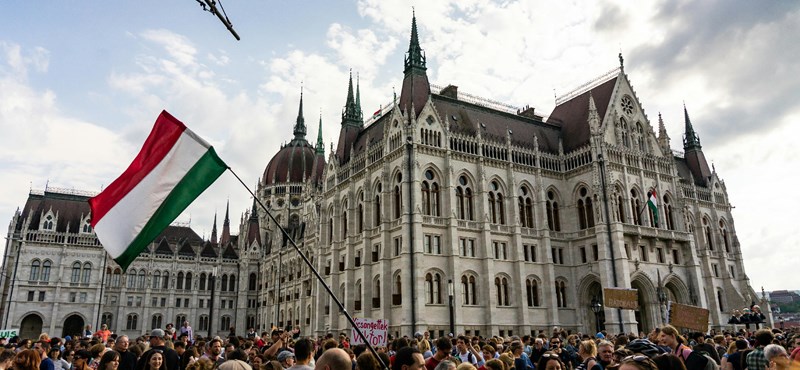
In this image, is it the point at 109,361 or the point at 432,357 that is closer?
the point at 109,361

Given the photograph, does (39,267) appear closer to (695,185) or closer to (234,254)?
(234,254)

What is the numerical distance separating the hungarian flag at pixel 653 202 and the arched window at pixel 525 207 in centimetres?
983

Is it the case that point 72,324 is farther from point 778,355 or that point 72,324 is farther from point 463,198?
point 778,355

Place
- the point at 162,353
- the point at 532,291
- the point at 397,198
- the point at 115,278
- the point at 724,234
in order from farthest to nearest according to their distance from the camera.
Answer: the point at 115,278 → the point at 724,234 → the point at 532,291 → the point at 397,198 → the point at 162,353

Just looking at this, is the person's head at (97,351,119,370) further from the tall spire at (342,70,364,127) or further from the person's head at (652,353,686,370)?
the tall spire at (342,70,364,127)

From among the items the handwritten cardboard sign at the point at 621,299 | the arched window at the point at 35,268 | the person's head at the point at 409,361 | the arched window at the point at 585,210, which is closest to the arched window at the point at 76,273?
the arched window at the point at 35,268

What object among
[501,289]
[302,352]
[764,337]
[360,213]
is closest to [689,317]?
[764,337]

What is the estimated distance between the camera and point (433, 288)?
41.2 metres

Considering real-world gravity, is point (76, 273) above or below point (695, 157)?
below

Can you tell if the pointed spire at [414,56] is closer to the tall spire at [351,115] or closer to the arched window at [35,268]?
the tall spire at [351,115]

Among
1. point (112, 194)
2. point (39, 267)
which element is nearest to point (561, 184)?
point (112, 194)

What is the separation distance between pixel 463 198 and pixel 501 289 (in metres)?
7.88

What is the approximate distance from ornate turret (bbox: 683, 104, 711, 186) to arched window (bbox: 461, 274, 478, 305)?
35440 mm

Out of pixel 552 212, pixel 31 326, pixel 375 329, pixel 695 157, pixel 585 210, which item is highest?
pixel 695 157
